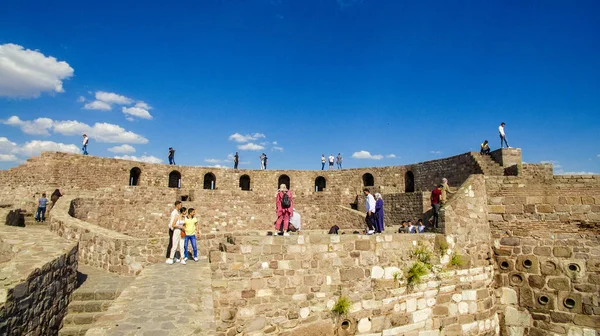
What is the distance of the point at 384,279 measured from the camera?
25.5ft

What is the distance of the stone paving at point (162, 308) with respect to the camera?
5.09 meters

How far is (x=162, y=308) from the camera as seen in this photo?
19.6 ft

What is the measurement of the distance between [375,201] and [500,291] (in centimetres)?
400

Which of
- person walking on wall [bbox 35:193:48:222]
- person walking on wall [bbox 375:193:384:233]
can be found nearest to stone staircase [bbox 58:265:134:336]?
person walking on wall [bbox 375:193:384:233]

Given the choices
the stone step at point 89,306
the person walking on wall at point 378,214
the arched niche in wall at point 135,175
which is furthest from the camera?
the arched niche in wall at point 135,175

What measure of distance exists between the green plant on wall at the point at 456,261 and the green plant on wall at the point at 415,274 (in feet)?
2.97

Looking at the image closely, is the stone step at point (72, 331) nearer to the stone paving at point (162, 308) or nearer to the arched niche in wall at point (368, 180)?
the stone paving at point (162, 308)

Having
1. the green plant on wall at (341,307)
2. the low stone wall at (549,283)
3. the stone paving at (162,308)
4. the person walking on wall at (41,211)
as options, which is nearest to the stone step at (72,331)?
the stone paving at (162,308)

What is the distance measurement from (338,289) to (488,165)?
14217 millimetres

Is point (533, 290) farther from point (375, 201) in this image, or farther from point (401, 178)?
point (401, 178)

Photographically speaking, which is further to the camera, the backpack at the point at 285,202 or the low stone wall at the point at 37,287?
the backpack at the point at 285,202

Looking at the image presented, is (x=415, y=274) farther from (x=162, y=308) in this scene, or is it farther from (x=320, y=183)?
(x=320, y=183)

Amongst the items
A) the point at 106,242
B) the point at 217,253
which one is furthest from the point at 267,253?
the point at 106,242

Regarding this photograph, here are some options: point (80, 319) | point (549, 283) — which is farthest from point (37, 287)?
point (549, 283)
